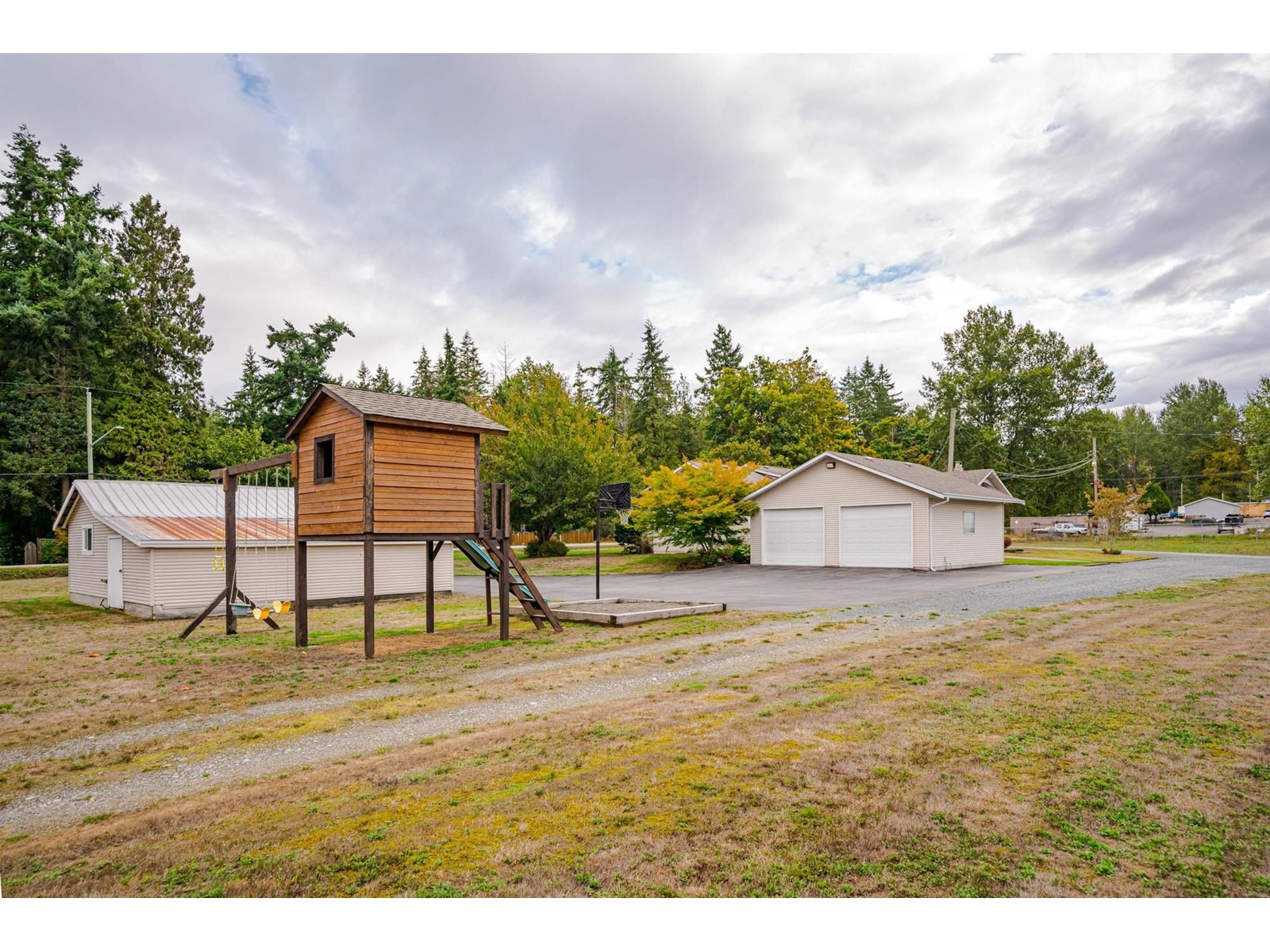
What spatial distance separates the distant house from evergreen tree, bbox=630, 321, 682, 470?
4351cm

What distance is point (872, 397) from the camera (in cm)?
6881

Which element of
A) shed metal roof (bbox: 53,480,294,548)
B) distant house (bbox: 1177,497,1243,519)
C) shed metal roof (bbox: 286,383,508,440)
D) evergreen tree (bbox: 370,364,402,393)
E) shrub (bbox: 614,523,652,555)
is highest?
evergreen tree (bbox: 370,364,402,393)

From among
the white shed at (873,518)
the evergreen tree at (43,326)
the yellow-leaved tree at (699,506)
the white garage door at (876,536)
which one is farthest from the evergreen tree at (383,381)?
the white garage door at (876,536)

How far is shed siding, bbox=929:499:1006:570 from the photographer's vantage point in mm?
22766

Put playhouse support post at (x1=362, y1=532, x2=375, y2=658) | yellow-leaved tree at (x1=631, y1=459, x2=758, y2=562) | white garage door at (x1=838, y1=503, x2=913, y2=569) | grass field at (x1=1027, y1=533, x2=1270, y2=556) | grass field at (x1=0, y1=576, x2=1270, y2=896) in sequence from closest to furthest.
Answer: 1. grass field at (x1=0, y1=576, x2=1270, y2=896)
2. playhouse support post at (x1=362, y1=532, x2=375, y2=658)
3. white garage door at (x1=838, y1=503, x2=913, y2=569)
4. yellow-leaved tree at (x1=631, y1=459, x2=758, y2=562)
5. grass field at (x1=1027, y1=533, x2=1270, y2=556)

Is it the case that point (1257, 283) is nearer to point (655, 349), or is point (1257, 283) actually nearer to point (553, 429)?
point (553, 429)

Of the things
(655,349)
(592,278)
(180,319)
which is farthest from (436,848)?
(655,349)

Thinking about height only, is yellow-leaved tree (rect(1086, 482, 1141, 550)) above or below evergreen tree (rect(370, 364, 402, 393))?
below

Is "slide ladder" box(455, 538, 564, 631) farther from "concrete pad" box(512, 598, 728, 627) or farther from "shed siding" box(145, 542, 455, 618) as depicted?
"shed siding" box(145, 542, 455, 618)

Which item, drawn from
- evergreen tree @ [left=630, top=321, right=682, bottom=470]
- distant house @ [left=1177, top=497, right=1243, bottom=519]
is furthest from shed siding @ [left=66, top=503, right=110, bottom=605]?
distant house @ [left=1177, top=497, right=1243, bottom=519]

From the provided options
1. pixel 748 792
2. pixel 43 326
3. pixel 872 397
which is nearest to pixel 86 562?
pixel 43 326

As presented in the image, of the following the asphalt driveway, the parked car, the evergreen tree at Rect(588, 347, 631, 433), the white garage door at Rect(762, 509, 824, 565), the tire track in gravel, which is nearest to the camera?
the tire track in gravel

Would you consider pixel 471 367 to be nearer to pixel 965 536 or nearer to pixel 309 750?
pixel 965 536

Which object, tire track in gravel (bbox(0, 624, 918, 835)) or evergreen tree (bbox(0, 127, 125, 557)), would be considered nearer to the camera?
tire track in gravel (bbox(0, 624, 918, 835))
